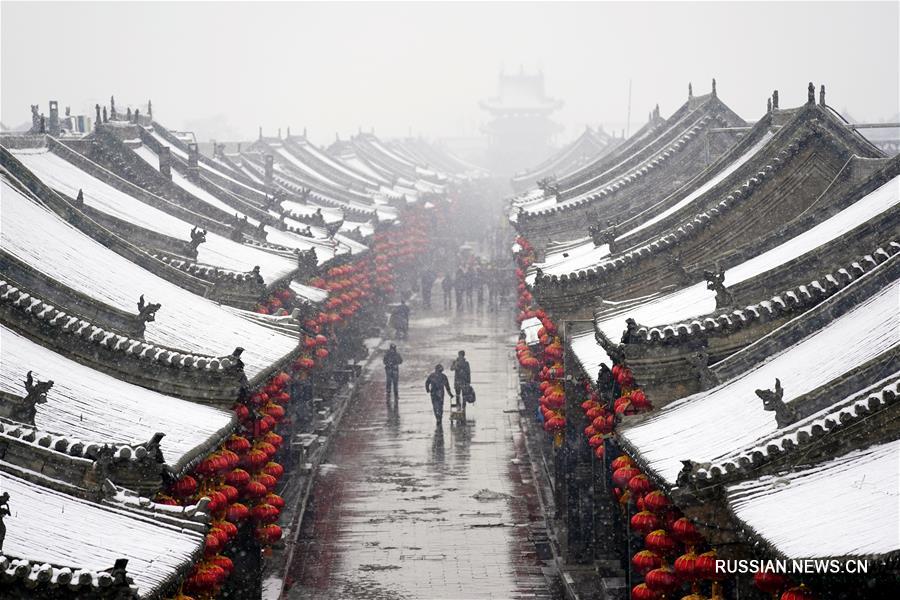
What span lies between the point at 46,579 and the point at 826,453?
645cm

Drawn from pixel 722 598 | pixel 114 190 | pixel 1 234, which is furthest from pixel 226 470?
pixel 114 190

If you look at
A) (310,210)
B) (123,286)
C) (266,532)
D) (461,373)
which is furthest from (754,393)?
(310,210)

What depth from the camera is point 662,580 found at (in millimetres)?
14156

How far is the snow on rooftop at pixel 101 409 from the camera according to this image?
14.0 metres

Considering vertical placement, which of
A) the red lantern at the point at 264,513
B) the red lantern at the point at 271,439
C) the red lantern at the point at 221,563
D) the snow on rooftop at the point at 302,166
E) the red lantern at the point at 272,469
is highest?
the snow on rooftop at the point at 302,166

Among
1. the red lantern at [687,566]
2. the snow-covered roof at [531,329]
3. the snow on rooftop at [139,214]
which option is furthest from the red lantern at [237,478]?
the snow-covered roof at [531,329]

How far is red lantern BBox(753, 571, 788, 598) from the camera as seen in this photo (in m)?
10.5

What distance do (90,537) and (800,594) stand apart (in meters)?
5.80

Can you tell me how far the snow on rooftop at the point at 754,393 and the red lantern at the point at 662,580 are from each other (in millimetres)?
1187

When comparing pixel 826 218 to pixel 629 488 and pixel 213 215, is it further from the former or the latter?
pixel 213 215

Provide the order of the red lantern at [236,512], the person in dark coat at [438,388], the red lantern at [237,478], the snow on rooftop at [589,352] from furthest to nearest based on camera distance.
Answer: the person in dark coat at [438,388]
the snow on rooftop at [589,352]
the red lantern at [237,478]
the red lantern at [236,512]

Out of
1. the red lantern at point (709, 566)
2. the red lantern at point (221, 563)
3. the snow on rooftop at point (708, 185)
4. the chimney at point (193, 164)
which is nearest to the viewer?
the red lantern at point (709, 566)

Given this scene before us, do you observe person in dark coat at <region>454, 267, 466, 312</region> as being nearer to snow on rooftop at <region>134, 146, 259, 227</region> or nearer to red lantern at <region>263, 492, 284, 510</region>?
snow on rooftop at <region>134, 146, 259, 227</region>

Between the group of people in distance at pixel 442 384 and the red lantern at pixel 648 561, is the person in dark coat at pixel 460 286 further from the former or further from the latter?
the red lantern at pixel 648 561
